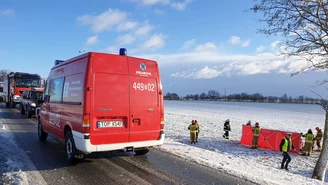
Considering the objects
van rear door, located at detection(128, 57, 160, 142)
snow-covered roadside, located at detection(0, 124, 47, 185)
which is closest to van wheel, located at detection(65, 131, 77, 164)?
snow-covered roadside, located at detection(0, 124, 47, 185)

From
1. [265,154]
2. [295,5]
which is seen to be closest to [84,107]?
[295,5]

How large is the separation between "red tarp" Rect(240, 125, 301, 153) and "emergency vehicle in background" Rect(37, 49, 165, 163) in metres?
10.6

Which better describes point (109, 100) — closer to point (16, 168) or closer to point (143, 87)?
point (143, 87)

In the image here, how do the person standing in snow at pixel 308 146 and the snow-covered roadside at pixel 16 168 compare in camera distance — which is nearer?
the snow-covered roadside at pixel 16 168

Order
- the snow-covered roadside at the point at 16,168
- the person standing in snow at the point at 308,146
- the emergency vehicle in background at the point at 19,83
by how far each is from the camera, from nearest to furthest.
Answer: the snow-covered roadside at the point at 16,168
the person standing in snow at the point at 308,146
the emergency vehicle in background at the point at 19,83

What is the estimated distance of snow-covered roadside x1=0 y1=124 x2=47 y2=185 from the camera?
5113 mm

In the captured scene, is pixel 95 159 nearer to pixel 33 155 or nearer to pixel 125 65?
pixel 33 155

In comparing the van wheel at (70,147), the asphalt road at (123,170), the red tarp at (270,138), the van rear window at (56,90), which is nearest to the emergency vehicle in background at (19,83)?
the van rear window at (56,90)

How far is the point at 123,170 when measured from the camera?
605 cm

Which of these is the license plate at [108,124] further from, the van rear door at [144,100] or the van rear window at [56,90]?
the van rear window at [56,90]

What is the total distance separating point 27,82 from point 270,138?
21.2 metres

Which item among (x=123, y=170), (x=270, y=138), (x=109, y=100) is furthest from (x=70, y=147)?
A: (x=270, y=138)

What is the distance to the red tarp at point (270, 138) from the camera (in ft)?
48.1

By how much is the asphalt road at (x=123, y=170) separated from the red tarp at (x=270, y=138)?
Answer: 9774mm
